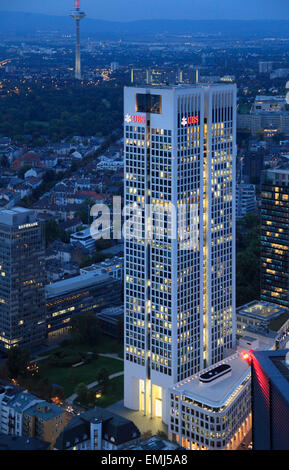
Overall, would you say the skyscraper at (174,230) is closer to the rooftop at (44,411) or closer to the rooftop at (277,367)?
the rooftop at (44,411)

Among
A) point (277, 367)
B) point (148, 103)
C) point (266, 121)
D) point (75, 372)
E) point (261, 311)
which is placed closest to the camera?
point (277, 367)

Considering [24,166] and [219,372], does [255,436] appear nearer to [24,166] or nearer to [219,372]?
[219,372]

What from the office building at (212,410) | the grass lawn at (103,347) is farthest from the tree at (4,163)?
the office building at (212,410)

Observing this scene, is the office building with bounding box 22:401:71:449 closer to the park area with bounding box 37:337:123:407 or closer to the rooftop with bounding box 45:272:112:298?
the park area with bounding box 37:337:123:407

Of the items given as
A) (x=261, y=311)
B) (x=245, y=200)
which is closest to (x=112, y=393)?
(x=261, y=311)

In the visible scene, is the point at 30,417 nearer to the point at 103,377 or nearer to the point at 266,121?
the point at 103,377

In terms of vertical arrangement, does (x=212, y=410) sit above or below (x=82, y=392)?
above
